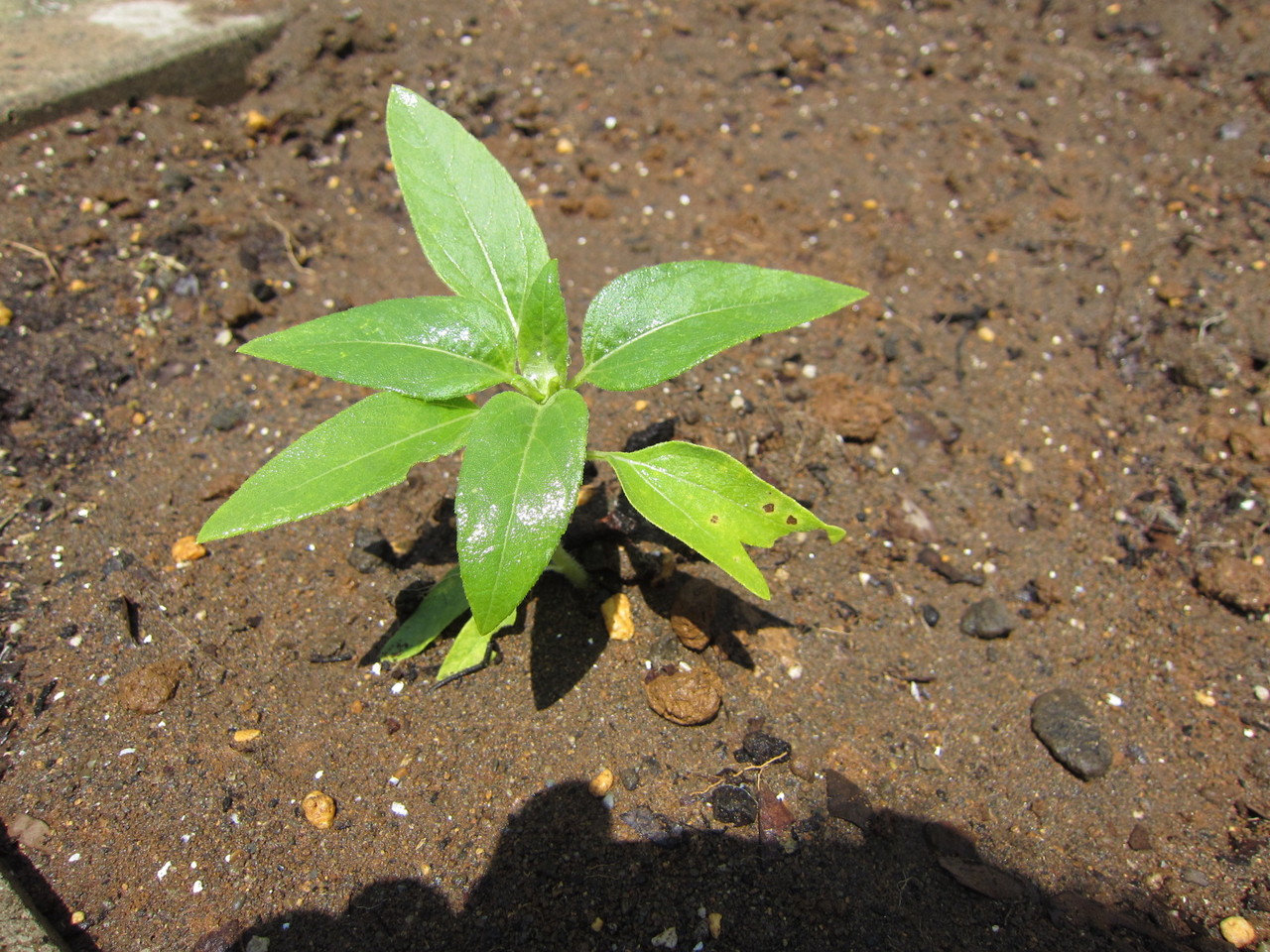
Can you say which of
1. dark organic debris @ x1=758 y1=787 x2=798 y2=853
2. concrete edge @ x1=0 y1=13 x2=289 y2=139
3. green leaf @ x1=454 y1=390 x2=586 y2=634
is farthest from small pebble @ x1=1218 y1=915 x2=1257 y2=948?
concrete edge @ x1=0 y1=13 x2=289 y2=139

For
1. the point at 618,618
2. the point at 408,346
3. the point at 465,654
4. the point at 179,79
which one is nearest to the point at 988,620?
the point at 618,618

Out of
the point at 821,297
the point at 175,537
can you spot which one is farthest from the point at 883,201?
the point at 175,537

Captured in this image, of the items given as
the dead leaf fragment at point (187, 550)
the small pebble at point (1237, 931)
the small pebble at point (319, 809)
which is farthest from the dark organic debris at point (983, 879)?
the dead leaf fragment at point (187, 550)

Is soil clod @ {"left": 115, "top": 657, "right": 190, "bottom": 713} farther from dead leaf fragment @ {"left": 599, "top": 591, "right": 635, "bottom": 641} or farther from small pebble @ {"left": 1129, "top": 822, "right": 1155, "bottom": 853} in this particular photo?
small pebble @ {"left": 1129, "top": 822, "right": 1155, "bottom": 853}

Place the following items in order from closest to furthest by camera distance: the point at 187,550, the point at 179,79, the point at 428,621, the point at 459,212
Result: 1. the point at 459,212
2. the point at 428,621
3. the point at 187,550
4. the point at 179,79

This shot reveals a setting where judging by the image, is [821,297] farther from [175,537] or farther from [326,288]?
[326,288]

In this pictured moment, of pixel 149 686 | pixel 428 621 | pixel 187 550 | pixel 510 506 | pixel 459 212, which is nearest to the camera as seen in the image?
pixel 510 506

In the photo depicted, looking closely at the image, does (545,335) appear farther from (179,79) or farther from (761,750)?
(179,79)
